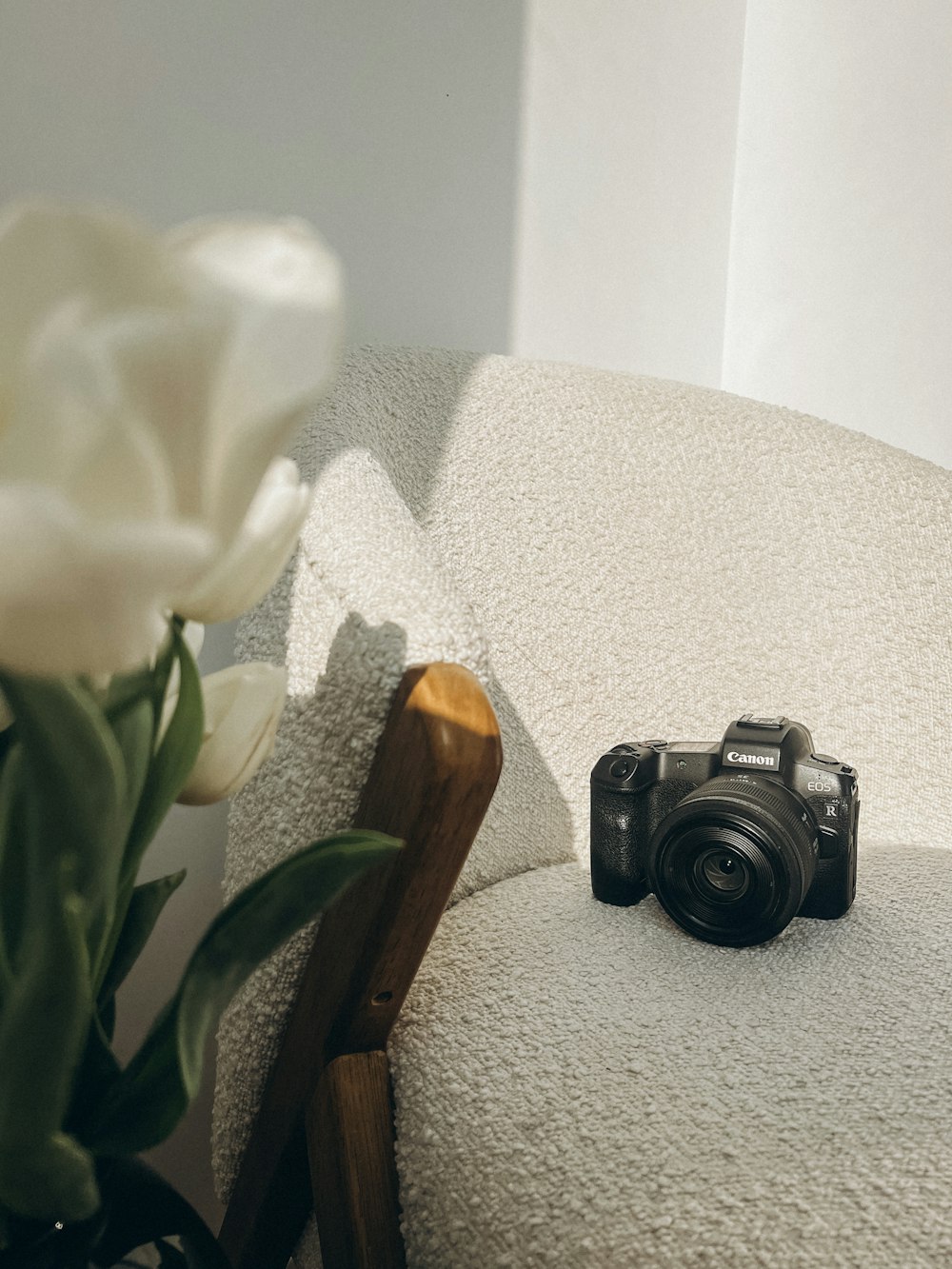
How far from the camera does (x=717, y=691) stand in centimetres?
79

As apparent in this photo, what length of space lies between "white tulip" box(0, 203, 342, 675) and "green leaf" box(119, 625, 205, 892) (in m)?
0.07

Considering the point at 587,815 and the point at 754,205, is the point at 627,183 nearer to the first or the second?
the point at 754,205

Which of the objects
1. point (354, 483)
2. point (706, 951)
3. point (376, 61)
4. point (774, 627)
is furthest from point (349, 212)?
point (706, 951)

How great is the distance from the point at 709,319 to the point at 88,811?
118 centimetres

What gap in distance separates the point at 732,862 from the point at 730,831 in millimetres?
17

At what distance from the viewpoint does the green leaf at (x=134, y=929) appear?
0.27 m

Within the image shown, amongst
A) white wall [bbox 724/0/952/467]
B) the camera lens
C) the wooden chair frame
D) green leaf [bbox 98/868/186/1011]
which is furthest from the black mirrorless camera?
white wall [bbox 724/0/952/467]

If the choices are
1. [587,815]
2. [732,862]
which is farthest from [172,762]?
[587,815]

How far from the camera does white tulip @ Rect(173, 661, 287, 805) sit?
0.25 metres

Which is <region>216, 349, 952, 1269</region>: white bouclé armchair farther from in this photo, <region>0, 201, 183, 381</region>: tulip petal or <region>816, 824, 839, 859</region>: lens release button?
<region>0, 201, 183, 381</region>: tulip petal

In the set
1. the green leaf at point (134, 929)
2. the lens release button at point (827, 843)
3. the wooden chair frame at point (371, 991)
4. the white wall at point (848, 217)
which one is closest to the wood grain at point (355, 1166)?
the wooden chair frame at point (371, 991)

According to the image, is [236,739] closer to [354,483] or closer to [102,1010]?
[102,1010]

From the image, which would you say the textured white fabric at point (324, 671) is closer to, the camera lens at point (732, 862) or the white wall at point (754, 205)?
the camera lens at point (732, 862)

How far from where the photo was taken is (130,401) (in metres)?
0.14
